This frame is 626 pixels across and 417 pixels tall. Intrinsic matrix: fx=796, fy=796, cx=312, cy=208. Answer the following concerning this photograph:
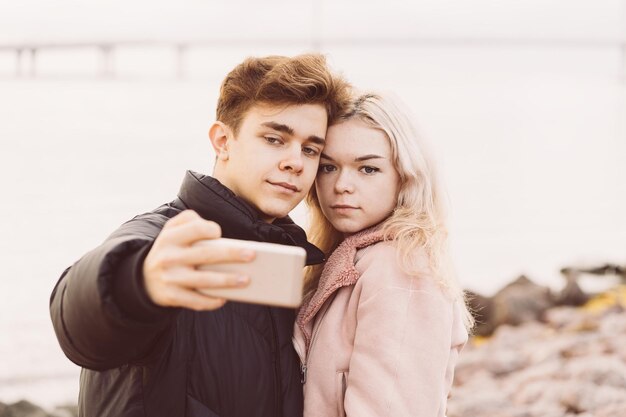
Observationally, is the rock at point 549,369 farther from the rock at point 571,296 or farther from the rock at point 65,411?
the rock at point 65,411

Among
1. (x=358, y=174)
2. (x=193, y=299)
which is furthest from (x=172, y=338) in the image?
(x=358, y=174)

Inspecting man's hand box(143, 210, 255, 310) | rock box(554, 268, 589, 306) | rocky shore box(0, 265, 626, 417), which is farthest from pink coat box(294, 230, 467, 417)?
rock box(554, 268, 589, 306)

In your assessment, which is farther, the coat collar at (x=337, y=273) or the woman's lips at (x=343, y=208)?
the woman's lips at (x=343, y=208)

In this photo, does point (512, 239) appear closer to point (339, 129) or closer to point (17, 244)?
point (17, 244)

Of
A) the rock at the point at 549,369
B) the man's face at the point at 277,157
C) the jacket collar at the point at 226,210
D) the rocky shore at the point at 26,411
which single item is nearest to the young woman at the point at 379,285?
the man's face at the point at 277,157

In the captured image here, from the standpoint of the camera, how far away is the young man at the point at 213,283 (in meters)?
1.12

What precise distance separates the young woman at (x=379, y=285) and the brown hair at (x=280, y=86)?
0.24 ft

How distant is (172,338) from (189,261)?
506 millimetres

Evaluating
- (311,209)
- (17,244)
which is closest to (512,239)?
(17,244)

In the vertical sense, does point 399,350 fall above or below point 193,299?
below

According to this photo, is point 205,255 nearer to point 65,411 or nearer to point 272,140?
point 272,140

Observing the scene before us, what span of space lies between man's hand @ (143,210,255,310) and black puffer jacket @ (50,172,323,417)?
0.25 feet

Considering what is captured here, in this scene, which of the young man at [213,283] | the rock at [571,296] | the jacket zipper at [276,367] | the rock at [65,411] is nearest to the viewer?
the young man at [213,283]

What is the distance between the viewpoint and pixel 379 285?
1815mm
